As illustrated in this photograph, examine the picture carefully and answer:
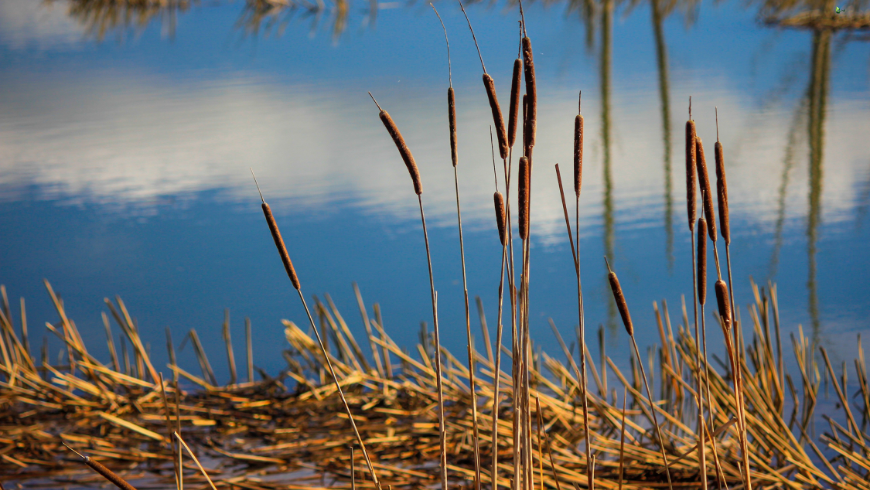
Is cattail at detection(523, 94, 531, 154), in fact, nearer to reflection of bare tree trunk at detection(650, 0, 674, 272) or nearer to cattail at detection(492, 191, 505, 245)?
cattail at detection(492, 191, 505, 245)

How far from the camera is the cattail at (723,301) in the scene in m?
0.54

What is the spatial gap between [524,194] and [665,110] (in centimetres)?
291

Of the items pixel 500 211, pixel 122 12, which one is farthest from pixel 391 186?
pixel 122 12

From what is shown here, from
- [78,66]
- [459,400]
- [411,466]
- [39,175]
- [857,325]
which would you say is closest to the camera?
[411,466]

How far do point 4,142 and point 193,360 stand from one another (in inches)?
81.1

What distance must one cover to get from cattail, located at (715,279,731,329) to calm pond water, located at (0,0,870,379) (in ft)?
2.72

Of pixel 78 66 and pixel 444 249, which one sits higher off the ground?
pixel 78 66

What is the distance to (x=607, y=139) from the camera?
288cm

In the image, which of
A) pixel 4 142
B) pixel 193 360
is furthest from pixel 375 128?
pixel 193 360

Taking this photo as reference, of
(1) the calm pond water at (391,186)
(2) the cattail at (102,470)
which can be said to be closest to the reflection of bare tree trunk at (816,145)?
(1) the calm pond water at (391,186)

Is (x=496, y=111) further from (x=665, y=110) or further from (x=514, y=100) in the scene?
(x=665, y=110)

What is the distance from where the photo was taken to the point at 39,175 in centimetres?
269

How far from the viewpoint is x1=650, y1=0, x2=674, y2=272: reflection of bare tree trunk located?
1947 millimetres

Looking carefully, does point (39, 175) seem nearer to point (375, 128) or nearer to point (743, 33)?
point (375, 128)
